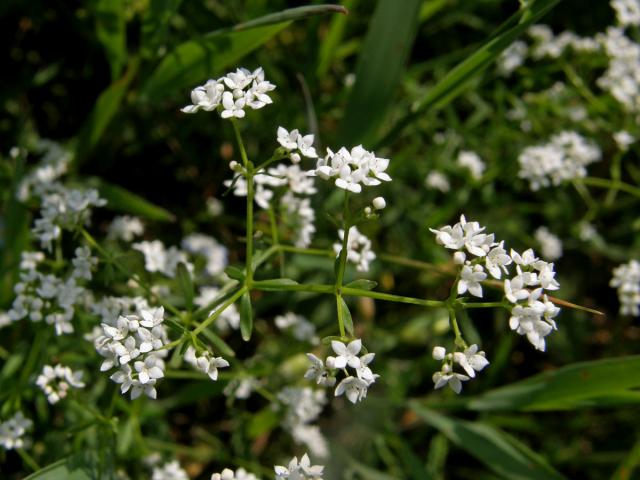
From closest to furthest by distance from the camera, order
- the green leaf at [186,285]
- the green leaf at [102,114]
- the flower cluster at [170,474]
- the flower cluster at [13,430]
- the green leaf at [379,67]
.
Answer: the green leaf at [186,285]
the flower cluster at [13,430]
the flower cluster at [170,474]
the green leaf at [379,67]
the green leaf at [102,114]

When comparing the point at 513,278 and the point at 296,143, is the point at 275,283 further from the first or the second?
the point at 513,278

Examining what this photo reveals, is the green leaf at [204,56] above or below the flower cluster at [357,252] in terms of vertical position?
above

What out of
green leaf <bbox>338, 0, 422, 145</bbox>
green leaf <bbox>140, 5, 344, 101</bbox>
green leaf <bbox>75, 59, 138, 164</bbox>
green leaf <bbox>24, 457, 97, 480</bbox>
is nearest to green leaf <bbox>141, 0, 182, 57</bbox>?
green leaf <bbox>140, 5, 344, 101</bbox>

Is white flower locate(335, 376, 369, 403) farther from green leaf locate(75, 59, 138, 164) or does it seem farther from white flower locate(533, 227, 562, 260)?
white flower locate(533, 227, 562, 260)

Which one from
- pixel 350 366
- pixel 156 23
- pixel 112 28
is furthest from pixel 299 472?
pixel 112 28

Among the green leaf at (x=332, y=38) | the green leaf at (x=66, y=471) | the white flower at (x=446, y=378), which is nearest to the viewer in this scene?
the white flower at (x=446, y=378)

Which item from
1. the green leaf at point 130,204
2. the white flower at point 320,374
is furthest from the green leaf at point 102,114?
the white flower at point 320,374

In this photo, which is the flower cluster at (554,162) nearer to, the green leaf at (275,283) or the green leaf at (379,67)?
the green leaf at (379,67)
